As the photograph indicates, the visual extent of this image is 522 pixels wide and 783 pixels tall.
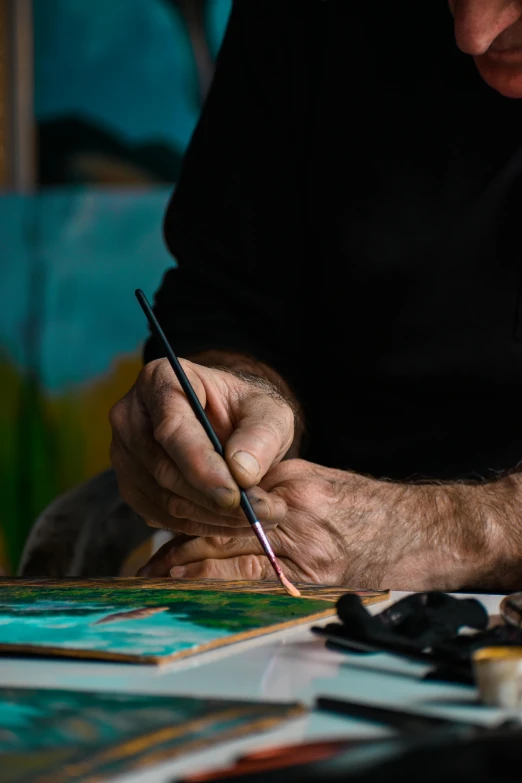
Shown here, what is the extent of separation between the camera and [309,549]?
101cm

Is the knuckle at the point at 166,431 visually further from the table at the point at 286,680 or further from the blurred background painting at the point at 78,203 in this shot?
the blurred background painting at the point at 78,203

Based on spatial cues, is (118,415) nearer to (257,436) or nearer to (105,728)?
(257,436)

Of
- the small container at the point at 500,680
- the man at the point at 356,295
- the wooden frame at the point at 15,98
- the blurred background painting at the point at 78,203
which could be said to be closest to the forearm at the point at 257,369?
the man at the point at 356,295

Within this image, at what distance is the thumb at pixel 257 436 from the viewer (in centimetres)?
92

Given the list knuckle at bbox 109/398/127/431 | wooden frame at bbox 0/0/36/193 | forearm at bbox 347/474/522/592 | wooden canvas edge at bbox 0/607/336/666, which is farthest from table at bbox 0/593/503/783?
wooden frame at bbox 0/0/36/193

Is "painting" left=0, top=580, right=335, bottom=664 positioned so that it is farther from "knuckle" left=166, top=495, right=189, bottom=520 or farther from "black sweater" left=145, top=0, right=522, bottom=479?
"black sweater" left=145, top=0, right=522, bottom=479

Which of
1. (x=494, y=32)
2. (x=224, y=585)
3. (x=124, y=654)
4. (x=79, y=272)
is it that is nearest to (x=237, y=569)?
(x=224, y=585)

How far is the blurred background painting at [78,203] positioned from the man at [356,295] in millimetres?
1637

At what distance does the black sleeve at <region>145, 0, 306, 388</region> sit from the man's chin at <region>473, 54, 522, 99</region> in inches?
15.2

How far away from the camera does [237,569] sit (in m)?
1.00

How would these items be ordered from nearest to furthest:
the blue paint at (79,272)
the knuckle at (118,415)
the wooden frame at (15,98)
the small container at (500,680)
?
the small container at (500,680) → the knuckle at (118,415) → the blue paint at (79,272) → the wooden frame at (15,98)

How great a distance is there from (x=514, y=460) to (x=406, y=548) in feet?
1.31

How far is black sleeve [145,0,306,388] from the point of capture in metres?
1.54

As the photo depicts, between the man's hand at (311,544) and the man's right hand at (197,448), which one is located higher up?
the man's right hand at (197,448)
